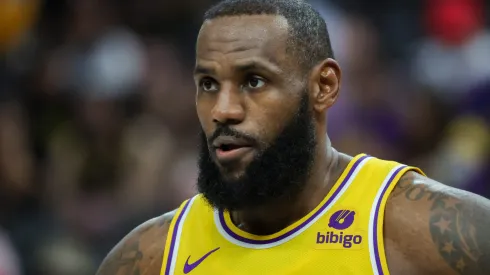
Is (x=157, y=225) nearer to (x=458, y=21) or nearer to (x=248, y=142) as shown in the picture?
(x=248, y=142)

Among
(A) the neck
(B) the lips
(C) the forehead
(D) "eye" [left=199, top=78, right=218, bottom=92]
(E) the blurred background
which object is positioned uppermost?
(C) the forehead

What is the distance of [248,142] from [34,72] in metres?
5.86

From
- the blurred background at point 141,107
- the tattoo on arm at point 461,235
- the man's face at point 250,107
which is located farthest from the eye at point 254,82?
the blurred background at point 141,107

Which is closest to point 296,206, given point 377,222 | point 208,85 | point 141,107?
point 377,222

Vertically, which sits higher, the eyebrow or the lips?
the eyebrow

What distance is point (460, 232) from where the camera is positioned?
3.90 metres

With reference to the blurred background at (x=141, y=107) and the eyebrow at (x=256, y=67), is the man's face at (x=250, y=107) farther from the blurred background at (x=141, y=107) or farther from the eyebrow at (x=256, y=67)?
the blurred background at (x=141, y=107)

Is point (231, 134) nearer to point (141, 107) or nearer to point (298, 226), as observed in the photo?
point (298, 226)

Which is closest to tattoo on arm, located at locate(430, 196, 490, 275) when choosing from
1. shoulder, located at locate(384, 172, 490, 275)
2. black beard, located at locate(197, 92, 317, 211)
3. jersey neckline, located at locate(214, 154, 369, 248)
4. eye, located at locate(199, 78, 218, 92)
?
Result: shoulder, located at locate(384, 172, 490, 275)

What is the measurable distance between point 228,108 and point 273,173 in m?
0.34

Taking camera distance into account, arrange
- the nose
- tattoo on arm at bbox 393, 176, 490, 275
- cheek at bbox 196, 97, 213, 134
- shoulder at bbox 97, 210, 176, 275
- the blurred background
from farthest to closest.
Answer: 1. the blurred background
2. shoulder at bbox 97, 210, 176, 275
3. cheek at bbox 196, 97, 213, 134
4. the nose
5. tattoo on arm at bbox 393, 176, 490, 275

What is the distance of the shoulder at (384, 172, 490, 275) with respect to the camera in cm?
386

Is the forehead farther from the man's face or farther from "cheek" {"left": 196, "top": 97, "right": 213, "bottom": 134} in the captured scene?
"cheek" {"left": 196, "top": 97, "right": 213, "bottom": 134}

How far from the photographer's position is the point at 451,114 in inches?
337
